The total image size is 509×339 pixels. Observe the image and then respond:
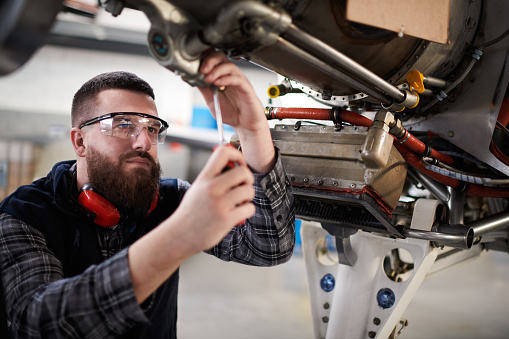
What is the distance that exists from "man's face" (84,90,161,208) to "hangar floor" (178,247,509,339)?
1335mm

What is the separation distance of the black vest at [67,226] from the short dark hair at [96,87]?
0.58ft

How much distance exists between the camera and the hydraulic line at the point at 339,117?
1199 millimetres

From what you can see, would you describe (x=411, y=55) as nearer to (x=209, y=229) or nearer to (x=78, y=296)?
(x=209, y=229)

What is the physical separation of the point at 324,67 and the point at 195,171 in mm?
5197

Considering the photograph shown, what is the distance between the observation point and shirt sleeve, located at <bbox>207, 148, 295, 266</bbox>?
1.09m

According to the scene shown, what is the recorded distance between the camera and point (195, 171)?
600 centimetres

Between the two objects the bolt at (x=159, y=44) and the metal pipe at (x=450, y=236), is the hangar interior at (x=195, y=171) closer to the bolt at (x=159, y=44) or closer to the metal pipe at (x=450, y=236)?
the bolt at (x=159, y=44)

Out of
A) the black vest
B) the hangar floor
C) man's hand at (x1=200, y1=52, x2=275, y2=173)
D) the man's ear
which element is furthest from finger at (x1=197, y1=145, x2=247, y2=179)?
the hangar floor

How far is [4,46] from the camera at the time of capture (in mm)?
632

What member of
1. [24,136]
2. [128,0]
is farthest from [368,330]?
[24,136]

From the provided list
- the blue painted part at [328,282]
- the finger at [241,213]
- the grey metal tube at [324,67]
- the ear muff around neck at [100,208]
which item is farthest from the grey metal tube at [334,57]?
the blue painted part at [328,282]

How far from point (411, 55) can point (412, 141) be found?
0.81 feet

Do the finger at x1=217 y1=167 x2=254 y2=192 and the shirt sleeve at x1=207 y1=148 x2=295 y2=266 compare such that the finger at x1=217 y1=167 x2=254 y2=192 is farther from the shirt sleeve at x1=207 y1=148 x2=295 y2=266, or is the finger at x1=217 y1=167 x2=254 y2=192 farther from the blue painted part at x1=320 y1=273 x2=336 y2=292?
the blue painted part at x1=320 y1=273 x2=336 y2=292

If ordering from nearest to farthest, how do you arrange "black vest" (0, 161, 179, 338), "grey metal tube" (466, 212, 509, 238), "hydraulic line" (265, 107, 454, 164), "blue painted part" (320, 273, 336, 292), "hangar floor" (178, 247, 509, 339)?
"black vest" (0, 161, 179, 338), "hydraulic line" (265, 107, 454, 164), "grey metal tube" (466, 212, 509, 238), "blue painted part" (320, 273, 336, 292), "hangar floor" (178, 247, 509, 339)
